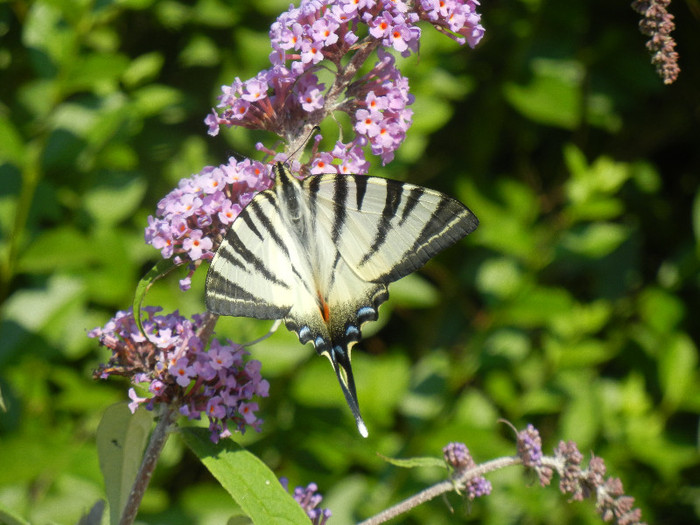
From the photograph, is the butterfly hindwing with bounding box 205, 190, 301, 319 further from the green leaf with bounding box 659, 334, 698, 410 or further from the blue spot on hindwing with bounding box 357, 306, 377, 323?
the green leaf with bounding box 659, 334, 698, 410

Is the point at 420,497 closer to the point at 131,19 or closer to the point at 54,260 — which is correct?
the point at 54,260

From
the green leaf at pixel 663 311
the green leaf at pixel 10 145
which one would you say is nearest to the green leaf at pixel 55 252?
the green leaf at pixel 10 145

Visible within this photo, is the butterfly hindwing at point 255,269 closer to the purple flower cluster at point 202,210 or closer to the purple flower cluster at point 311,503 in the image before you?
the purple flower cluster at point 202,210

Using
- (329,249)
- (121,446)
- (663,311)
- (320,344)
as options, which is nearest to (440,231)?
(329,249)

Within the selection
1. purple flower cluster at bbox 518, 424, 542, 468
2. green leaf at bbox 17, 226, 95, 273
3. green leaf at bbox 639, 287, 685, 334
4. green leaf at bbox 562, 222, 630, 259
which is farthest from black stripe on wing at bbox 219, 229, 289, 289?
green leaf at bbox 639, 287, 685, 334

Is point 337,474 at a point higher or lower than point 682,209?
lower

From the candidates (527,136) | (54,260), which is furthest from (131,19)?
(527,136)
